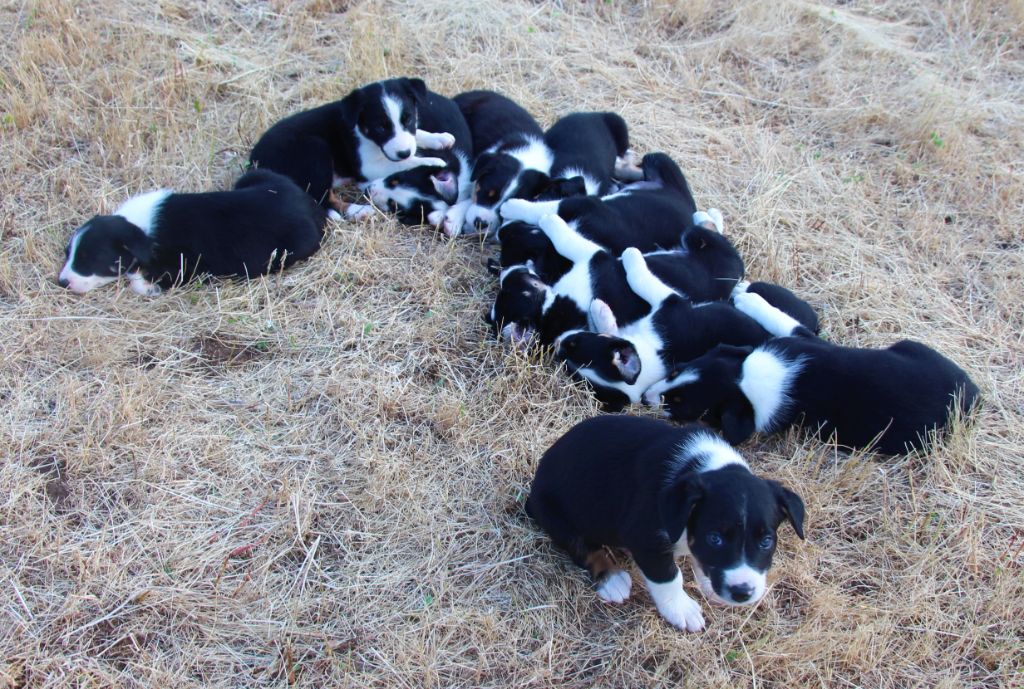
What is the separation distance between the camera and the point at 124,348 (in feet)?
14.8

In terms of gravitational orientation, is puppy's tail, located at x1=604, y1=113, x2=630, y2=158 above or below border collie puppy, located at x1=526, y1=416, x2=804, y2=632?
above

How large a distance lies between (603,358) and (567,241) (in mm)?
889

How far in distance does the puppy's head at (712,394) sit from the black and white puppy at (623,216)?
2.45 ft

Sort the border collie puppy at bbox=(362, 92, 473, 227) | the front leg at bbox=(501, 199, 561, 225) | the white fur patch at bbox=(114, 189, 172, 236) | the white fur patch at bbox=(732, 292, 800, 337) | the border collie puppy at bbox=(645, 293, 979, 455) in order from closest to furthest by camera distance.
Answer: the border collie puppy at bbox=(645, 293, 979, 455)
the white fur patch at bbox=(732, 292, 800, 337)
the white fur patch at bbox=(114, 189, 172, 236)
the front leg at bbox=(501, 199, 561, 225)
the border collie puppy at bbox=(362, 92, 473, 227)

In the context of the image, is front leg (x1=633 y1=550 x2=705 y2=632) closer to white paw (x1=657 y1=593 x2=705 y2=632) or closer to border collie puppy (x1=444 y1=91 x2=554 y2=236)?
white paw (x1=657 y1=593 x2=705 y2=632)

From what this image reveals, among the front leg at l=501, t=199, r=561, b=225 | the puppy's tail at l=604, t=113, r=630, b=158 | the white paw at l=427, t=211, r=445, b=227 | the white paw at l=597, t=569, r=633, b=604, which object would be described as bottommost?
the white paw at l=597, t=569, r=633, b=604

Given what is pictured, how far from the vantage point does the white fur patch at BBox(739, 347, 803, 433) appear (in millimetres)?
4227

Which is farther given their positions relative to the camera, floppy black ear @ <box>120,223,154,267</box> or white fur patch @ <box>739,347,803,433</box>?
floppy black ear @ <box>120,223,154,267</box>

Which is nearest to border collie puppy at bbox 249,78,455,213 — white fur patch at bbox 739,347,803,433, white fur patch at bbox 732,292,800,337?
white fur patch at bbox 732,292,800,337

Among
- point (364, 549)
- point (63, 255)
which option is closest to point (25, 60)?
point (63, 255)

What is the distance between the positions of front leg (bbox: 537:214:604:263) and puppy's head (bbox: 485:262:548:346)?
27 cm

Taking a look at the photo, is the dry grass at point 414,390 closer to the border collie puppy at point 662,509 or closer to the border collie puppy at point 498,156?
the border collie puppy at point 662,509

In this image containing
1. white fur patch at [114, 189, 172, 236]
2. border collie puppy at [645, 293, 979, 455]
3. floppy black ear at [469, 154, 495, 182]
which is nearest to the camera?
border collie puppy at [645, 293, 979, 455]

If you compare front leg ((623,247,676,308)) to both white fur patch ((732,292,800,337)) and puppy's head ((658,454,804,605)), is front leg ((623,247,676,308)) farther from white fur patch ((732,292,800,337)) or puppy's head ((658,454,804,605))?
puppy's head ((658,454,804,605))
